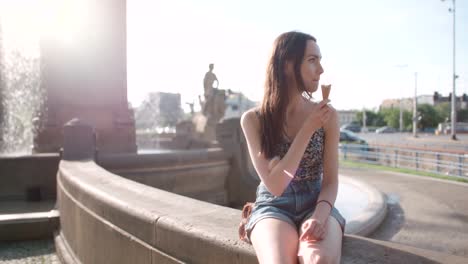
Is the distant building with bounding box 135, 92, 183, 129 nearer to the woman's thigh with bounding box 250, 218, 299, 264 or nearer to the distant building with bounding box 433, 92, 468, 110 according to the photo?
the distant building with bounding box 433, 92, 468, 110

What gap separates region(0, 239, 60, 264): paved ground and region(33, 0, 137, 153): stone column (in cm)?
539

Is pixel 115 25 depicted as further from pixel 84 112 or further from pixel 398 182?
pixel 398 182

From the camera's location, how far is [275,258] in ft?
5.14

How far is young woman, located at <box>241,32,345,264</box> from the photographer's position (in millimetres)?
1792

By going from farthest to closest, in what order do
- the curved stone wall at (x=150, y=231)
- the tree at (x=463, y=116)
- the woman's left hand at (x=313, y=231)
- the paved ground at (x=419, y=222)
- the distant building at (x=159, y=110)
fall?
the tree at (x=463, y=116)
the distant building at (x=159, y=110)
the paved ground at (x=419, y=222)
the curved stone wall at (x=150, y=231)
the woman's left hand at (x=313, y=231)

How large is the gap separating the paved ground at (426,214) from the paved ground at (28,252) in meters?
4.99

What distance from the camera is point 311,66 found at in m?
1.94

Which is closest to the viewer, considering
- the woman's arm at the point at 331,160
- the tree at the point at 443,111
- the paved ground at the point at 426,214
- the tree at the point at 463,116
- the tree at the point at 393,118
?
the woman's arm at the point at 331,160

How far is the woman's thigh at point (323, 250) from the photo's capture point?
1.52 metres

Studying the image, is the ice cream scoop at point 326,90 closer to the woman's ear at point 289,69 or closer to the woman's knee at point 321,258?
the woman's ear at point 289,69

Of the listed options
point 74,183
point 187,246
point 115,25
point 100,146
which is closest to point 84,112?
point 100,146

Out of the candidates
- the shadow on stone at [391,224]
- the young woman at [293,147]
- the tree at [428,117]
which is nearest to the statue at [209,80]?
the shadow on stone at [391,224]

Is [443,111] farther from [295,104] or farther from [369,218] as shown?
[295,104]

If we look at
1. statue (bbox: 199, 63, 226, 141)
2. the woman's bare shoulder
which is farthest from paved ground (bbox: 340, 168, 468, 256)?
statue (bbox: 199, 63, 226, 141)
